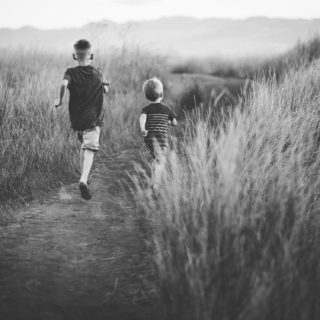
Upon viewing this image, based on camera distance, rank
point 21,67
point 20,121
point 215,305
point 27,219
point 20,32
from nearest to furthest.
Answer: point 215,305 < point 27,219 < point 20,121 < point 21,67 < point 20,32

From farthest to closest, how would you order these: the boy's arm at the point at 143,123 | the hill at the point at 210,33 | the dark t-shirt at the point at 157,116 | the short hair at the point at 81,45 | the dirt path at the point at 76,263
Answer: the hill at the point at 210,33, the dark t-shirt at the point at 157,116, the boy's arm at the point at 143,123, the short hair at the point at 81,45, the dirt path at the point at 76,263

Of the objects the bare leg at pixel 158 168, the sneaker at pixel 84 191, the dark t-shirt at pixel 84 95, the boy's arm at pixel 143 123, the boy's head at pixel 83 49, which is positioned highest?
the boy's head at pixel 83 49

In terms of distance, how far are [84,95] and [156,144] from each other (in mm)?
810

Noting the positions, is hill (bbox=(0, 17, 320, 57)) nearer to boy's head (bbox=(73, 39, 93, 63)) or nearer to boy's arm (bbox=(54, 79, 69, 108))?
boy's head (bbox=(73, 39, 93, 63))

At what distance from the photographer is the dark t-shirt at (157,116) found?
3.99 meters

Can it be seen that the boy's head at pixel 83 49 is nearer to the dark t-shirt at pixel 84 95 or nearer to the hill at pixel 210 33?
the dark t-shirt at pixel 84 95

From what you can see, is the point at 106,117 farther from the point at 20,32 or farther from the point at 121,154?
the point at 20,32

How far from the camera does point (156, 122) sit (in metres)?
4.00

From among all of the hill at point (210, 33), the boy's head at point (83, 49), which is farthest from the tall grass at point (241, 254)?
the hill at point (210, 33)

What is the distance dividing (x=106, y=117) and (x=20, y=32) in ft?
455

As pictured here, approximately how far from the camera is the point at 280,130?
3.67 meters

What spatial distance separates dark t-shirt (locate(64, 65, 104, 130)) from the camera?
3842 mm

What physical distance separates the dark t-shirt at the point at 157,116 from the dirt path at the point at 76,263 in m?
0.73

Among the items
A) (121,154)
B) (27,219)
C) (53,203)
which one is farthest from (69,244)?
(121,154)
